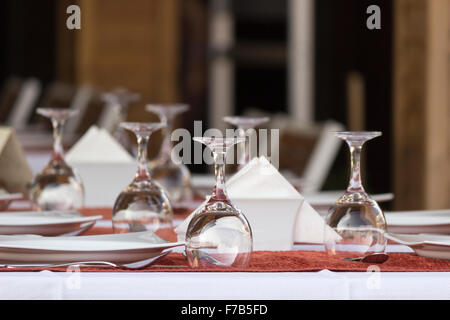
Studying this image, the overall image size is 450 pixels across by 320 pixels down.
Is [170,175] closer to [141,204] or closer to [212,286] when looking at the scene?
[141,204]

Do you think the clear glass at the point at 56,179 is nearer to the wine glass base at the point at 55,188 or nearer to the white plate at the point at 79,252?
the wine glass base at the point at 55,188

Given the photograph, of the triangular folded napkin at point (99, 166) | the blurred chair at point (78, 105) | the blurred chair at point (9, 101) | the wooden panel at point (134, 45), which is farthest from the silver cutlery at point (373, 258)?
the wooden panel at point (134, 45)

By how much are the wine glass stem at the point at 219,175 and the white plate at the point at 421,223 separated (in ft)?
1.28

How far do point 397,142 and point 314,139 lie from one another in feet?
4.60

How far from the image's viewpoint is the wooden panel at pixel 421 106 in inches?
144

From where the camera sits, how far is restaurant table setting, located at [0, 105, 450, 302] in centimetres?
106

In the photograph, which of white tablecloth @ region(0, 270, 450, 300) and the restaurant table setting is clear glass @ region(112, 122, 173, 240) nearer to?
the restaurant table setting

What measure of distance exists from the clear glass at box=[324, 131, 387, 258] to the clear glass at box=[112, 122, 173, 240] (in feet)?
0.87

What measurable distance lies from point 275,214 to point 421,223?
28 cm

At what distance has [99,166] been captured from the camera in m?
1.80

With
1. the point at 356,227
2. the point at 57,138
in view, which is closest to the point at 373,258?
the point at 356,227

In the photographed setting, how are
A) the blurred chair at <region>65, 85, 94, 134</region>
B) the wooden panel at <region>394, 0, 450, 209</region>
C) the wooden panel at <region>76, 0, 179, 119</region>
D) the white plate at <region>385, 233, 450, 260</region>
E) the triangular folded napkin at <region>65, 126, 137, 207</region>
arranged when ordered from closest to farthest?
the white plate at <region>385, 233, 450, 260</region>, the triangular folded napkin at <region>65, 126, 137, 207</region>, the wooden panel at <region>394, 0, 450, 209</region>, the blurred chair at <region>65, 85, 94, 134</region>, the wooden panel at <region>76, 0, 179, 119</region>

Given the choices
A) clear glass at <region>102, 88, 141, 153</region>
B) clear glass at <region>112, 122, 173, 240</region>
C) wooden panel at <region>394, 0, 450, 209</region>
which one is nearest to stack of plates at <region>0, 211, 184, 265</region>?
clear glass at <region>112, 122, 173, 240</region>
